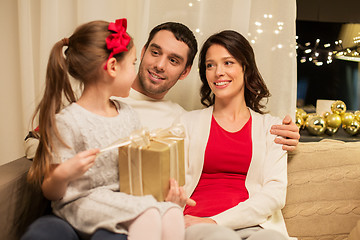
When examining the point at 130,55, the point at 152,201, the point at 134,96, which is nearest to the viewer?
the point at 152,201

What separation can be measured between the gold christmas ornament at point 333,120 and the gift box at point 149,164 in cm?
131

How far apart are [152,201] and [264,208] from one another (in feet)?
1.66

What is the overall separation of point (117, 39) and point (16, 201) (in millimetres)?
650

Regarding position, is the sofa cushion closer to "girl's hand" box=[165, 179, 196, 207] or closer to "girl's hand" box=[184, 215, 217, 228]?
"girl's hand" box=[184, 215, 217, 228]

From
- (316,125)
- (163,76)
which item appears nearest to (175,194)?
(163,76)

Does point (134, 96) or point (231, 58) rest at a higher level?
point (231, 58)

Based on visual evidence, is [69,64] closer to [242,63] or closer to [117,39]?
[117,39]

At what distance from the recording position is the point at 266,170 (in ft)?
4.74

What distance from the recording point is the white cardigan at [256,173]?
1.30m

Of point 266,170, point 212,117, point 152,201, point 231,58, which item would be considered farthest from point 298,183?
point 152,201

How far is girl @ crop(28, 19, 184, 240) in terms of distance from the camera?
100cm

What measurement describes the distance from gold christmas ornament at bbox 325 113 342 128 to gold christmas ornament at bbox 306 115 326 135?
2.0 inches

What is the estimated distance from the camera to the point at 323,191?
1.55 m

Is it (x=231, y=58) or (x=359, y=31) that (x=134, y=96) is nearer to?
(x=231, y=58)
